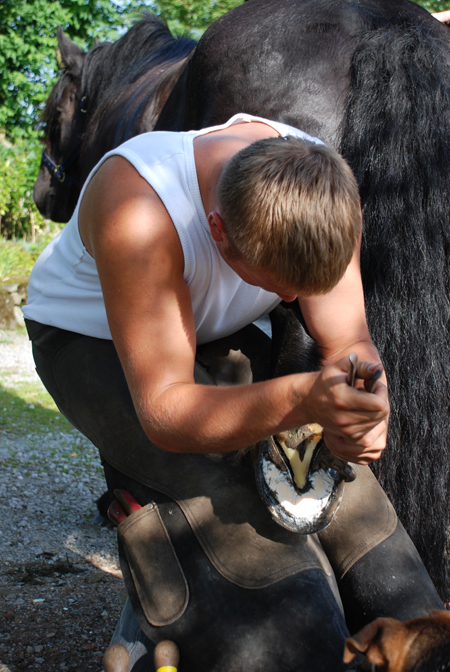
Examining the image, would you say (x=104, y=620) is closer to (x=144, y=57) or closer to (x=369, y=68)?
(x=369, y=68)

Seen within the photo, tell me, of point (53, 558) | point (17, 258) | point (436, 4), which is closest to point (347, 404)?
point (53, 558)

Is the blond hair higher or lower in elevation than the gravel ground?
higher

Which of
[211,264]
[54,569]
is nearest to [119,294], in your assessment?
[211,264]

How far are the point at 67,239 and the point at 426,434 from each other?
51.8 inches

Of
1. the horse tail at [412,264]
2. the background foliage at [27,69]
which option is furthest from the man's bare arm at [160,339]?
the background foliage at [27,69]

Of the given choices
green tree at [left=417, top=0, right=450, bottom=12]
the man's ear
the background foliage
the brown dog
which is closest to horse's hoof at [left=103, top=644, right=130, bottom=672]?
the brown dog

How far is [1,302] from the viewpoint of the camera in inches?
319

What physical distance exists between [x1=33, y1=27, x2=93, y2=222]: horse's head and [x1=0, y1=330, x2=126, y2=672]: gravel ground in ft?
6.60

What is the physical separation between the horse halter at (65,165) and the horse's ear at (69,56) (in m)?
0.26

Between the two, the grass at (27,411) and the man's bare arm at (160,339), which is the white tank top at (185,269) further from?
the grass at (27,411)

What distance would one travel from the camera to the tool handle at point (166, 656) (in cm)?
142

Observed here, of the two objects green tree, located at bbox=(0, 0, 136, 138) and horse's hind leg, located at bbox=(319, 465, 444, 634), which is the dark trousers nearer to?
horse's hind leg, located at bbox=(319, 465, 444, 634)

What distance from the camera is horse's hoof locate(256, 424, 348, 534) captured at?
1562mm

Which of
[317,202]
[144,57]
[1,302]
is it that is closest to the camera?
[317,202]
